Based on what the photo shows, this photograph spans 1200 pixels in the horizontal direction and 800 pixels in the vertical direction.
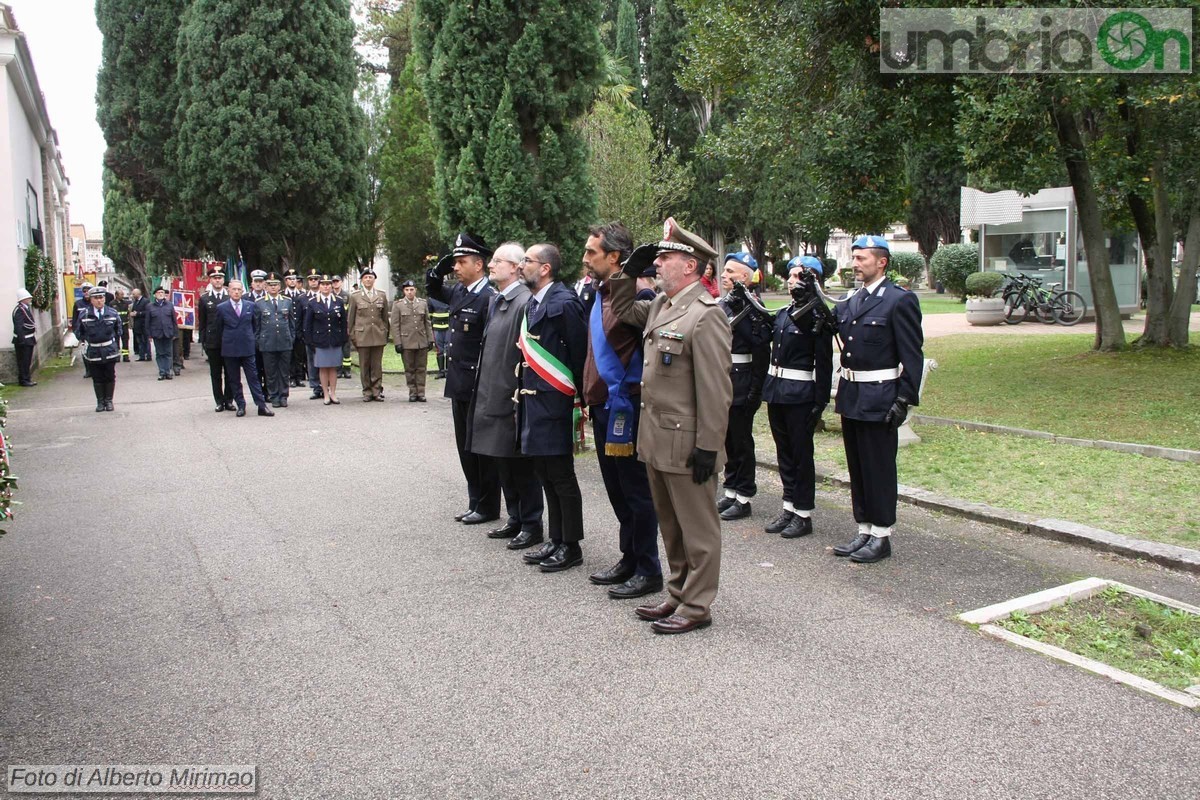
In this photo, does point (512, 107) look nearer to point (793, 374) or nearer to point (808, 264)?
point (808, 264)

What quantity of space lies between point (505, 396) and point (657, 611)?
6.43 feet

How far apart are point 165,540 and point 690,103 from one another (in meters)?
42.5

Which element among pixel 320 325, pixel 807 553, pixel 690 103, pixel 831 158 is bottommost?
pixel 807 553

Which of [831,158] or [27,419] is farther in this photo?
[27,419]

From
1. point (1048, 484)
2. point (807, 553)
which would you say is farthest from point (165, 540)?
point (1048, 484)

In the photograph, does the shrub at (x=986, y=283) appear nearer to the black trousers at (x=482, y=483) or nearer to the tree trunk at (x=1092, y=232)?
the tree trunk at (x=1092, y=232)

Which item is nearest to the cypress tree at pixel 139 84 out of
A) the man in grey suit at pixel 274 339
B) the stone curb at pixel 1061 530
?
the man in grey suit at pixel 274 339

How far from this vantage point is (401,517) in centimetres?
766

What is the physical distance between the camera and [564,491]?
20.3ft

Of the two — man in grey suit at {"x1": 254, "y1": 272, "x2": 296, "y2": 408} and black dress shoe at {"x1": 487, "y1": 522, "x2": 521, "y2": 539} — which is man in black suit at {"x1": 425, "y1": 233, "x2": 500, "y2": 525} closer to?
black dress shoe at {"x1": 487, "y1": 522, "x2": 521, "y2": 539}

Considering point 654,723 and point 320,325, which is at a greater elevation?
point 320,325

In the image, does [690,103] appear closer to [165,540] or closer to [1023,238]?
[1023,238]

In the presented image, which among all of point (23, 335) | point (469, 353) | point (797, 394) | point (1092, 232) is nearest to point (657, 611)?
point (797, 394)

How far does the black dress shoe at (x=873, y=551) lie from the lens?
6.23 meters
